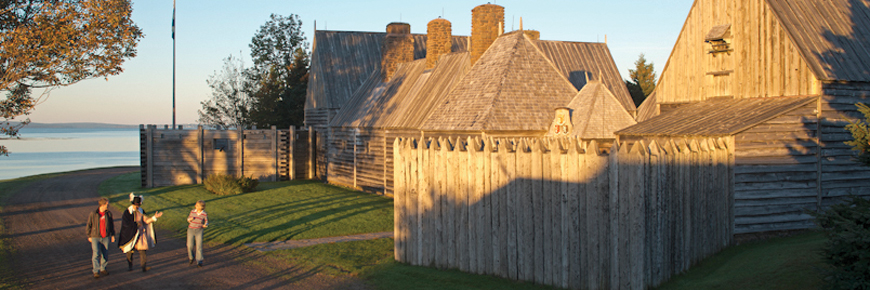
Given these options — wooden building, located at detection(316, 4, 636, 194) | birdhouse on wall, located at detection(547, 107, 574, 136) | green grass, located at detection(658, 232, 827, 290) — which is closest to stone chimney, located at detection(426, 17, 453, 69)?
wooden building, located at detection(316, 4, 636, 194)

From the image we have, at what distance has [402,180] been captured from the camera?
465 inches

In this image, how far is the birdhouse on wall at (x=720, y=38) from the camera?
54.0 feet

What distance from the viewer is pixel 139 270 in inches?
464

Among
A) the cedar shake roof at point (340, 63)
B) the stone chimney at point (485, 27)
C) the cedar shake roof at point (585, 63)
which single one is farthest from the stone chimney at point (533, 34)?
the stone chimney at point (485, 27)

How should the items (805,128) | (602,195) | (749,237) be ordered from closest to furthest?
(602,195)
(749,237)
(805,128)

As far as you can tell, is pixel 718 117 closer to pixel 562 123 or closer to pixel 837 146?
pixel 837 146

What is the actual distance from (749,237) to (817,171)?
2.50 meters

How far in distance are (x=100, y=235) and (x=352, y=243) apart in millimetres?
5117

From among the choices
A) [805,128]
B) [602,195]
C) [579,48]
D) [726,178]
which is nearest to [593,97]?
[805,128]

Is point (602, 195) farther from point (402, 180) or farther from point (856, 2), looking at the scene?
point (856, 2)

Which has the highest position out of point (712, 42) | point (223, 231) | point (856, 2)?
point (856, 2)

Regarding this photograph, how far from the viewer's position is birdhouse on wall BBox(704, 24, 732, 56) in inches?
648

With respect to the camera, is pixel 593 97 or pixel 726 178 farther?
pixel 593 97

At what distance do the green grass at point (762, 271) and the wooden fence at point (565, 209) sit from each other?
0.26 m
